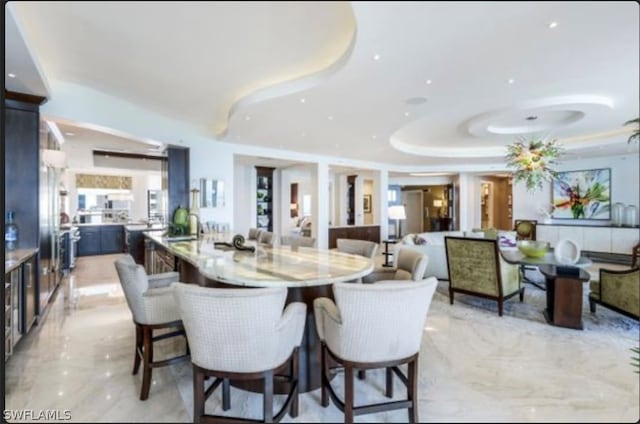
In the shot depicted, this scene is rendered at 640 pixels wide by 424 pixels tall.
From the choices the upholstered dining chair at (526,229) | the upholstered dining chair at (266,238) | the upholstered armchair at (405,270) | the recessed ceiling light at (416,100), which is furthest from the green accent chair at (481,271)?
the upholstered dining chair at (526,229)

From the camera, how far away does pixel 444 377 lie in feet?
8.40

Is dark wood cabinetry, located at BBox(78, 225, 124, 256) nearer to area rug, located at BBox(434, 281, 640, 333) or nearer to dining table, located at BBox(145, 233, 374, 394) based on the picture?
dining table, located at BBox(145, 233, 374, 394)

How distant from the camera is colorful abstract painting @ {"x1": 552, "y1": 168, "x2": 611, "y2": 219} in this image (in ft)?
28.0

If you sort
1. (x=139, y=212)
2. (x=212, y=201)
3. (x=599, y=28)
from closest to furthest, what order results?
(x=599, y=28), (x=212, y=201), (x=139, y=212)

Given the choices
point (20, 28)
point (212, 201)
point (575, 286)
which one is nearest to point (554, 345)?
point (575, 286)

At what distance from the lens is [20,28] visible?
2.29 meters

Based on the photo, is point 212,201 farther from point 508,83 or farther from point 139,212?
point 139,212

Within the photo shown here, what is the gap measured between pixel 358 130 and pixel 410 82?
225 cm

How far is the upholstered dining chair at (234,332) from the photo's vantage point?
160 cm

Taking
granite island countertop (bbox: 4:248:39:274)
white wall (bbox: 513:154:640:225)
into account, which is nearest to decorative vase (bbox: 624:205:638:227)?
white wall (bbox: 513:154:640:225)

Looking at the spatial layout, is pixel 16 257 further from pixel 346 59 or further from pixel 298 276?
pixel 346 59

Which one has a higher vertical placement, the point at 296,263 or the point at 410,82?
the point at 410,82

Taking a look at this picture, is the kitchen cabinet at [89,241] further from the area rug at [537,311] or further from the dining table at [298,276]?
the area rug at [537,311]

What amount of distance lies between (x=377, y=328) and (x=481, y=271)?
2.92 m
